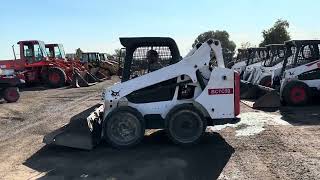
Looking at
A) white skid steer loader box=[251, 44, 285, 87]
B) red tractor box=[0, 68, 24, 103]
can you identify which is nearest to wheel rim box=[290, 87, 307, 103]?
white skid steer loader box=[251, 44, 285, 87]

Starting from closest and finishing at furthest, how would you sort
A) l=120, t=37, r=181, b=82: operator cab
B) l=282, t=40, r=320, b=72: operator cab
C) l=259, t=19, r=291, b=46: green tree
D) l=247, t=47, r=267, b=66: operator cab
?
l=120, t=37, r=181, b=82: operator cab
l=282, t=40, r=320, b=72: operator cab
l=247, t=47, r=267, b=66: operator cab
l=259, t=19, r=291, b=46: green tree

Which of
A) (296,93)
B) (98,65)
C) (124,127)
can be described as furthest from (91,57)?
(124,127)

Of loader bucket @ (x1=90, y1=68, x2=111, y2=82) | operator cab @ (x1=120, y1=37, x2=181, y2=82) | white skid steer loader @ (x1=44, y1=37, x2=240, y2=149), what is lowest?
loader bucket @ (x1=90, y1=68, x2=111, y2=82)

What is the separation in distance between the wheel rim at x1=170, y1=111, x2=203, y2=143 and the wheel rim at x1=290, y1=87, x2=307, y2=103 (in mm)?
6917

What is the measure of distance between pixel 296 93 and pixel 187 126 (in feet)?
23.3

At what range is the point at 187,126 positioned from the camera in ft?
32.3

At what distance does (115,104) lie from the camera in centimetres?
1013

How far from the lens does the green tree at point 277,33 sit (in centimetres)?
6846

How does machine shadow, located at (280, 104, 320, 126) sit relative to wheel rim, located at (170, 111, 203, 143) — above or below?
below

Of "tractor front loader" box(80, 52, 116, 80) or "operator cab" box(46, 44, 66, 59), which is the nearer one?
"operator cab" box(46, 44, 66, 59)

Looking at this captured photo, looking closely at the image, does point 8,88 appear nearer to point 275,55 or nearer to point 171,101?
point 275,55

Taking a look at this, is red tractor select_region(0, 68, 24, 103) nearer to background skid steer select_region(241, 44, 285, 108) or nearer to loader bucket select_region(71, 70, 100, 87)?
background skid steer select_region(241, 44, 285, 108)

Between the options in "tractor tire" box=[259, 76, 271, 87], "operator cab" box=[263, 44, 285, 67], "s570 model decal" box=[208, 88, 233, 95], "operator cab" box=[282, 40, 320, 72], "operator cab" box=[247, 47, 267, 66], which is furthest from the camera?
"operator cab" box=[247, 47, 267, 66]

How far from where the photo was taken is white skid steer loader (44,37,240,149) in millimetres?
9820
